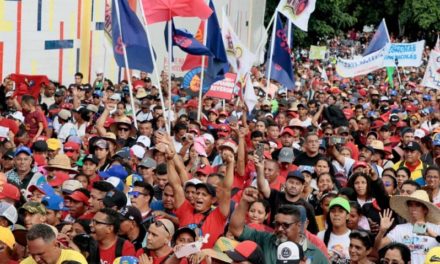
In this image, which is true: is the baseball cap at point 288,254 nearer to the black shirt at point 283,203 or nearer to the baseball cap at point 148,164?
the black shirt at point 283,203

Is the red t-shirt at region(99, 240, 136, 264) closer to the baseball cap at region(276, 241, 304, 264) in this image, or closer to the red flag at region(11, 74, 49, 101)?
the baseball cap at region(276, 241, 304, 264)

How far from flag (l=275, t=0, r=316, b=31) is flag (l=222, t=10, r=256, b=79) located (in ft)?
6.69

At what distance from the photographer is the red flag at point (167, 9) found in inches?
601

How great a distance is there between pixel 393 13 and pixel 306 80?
33.2 m

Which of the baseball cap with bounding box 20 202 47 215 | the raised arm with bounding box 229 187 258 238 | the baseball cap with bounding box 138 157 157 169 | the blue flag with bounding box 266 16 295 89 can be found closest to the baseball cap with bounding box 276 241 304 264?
the raised arm with bounding box 229 187 258 238

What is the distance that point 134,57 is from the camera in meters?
16.1

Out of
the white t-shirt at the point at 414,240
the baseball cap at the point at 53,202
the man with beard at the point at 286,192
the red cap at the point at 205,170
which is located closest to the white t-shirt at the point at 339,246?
the white t-shirt at the point at 414,240

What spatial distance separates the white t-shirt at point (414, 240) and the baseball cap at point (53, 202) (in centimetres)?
274

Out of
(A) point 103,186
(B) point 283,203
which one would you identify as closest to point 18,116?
(A) point 103,186

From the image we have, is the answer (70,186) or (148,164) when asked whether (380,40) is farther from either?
(70,186)

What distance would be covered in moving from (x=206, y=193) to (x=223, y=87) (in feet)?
32.9

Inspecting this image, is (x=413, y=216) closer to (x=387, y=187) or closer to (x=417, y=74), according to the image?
(x=387, y=187)

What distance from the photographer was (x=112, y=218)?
832 cm

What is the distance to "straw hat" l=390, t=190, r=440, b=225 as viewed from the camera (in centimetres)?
906
